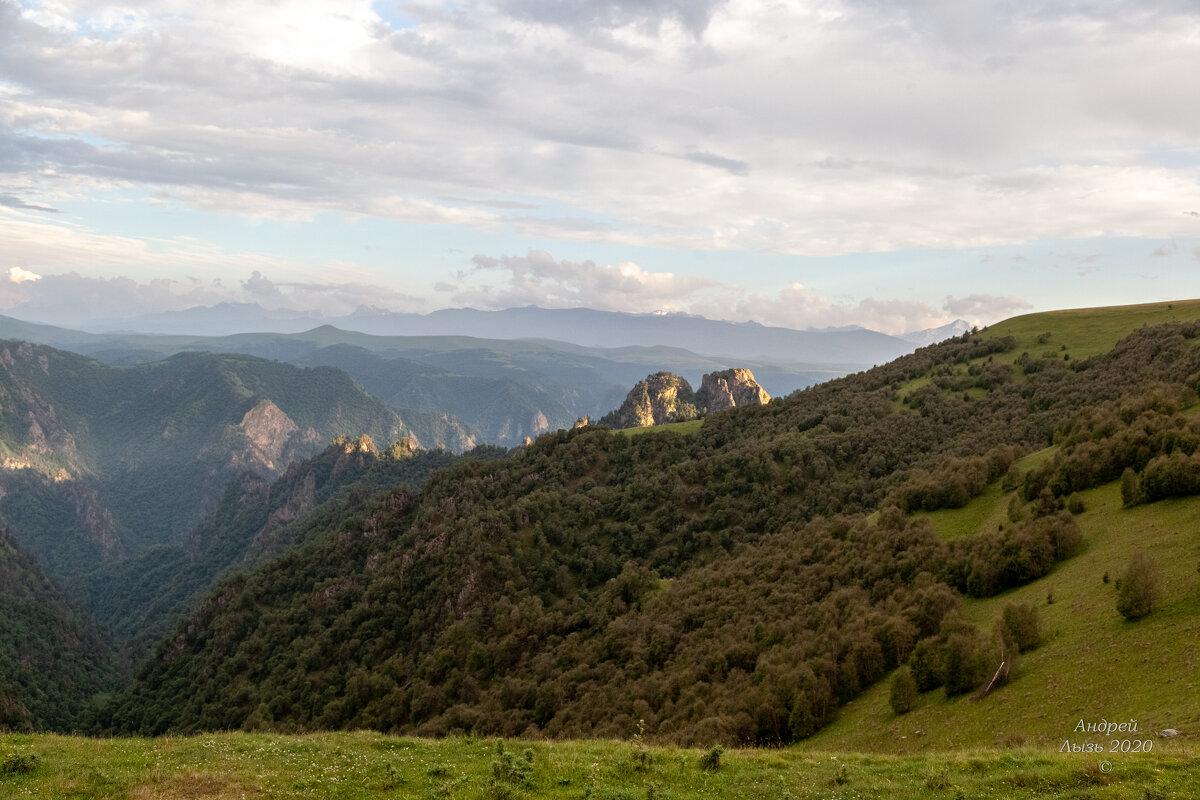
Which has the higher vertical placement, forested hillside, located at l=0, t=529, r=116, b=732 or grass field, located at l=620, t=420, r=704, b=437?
grass field, located at l=620, t=420, r=704, b=437

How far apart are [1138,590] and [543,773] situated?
2822cm

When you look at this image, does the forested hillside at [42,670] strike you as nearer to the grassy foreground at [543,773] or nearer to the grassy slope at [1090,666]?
the grassy foreground at [543,773]

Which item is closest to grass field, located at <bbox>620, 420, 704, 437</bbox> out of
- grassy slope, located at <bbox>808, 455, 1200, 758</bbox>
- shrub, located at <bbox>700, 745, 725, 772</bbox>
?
grassy slope, located at <bbox>808, 455, 1200, 758</bbox>

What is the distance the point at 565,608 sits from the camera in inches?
3615

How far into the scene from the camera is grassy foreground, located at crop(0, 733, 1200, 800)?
859 inches

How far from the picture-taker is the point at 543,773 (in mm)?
25781

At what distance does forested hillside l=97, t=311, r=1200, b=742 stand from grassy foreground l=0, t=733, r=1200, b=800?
1196 centimetres

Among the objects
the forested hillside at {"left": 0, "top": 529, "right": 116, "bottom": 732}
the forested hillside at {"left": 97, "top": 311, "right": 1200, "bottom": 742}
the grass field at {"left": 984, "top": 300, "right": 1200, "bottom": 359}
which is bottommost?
the forested hillside at {"left": 0, "top": 529, "right": 116, "bottom": 732}

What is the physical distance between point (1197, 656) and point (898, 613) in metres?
17.5

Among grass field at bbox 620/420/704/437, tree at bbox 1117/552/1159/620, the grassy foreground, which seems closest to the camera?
the grassy foreground

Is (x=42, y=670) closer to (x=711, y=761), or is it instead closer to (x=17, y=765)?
(x=17, y=765)

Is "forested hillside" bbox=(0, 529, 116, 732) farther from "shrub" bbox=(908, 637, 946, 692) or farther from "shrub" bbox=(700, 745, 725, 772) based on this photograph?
"shrub" bbox=(908, 637, 946, 692)

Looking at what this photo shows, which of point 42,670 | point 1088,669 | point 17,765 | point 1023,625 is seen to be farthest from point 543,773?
point 42,670

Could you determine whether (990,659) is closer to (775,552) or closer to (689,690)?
(689,690)
